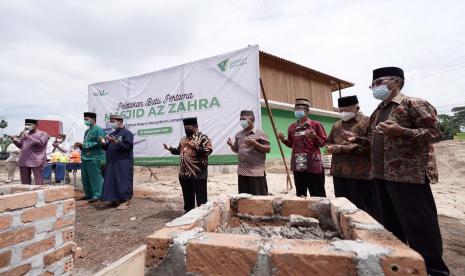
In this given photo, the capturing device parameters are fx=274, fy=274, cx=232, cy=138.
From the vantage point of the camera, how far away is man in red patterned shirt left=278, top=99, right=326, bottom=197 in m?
3.53

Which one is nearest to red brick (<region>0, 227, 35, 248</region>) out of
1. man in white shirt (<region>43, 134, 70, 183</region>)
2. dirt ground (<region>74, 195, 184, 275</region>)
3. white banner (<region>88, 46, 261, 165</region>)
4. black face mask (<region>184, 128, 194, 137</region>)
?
dirt ground (<region>74, 195, 184, 275</region>)

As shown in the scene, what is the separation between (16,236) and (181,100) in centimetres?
508

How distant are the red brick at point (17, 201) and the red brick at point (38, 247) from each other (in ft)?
1.01

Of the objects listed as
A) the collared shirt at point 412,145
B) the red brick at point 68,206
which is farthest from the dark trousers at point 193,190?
the collared shirt at point 412,145

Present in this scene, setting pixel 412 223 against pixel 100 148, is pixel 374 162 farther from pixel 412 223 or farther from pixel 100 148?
pixel 100 148

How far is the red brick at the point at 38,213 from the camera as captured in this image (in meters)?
2.02

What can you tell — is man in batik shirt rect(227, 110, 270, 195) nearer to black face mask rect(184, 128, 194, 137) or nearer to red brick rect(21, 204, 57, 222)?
black face mask rect(184, 128, 194, 137)

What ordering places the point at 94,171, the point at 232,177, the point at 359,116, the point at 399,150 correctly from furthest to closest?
the point at 232,177
the point at 94,171
the point at 359,116
the point at 399,150

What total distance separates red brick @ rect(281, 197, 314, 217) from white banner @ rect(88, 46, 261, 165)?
122 inches

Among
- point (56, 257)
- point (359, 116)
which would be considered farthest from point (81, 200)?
point (359, 116)

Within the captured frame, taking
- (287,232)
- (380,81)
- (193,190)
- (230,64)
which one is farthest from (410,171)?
(230,64)

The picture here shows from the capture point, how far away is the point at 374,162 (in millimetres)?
2373

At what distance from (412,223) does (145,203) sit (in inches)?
195

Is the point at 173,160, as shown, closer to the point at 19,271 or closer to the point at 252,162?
the point at 252,162
